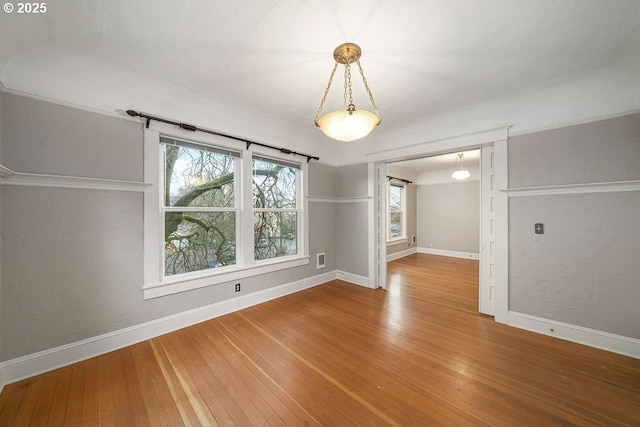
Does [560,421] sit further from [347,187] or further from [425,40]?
[347,187]

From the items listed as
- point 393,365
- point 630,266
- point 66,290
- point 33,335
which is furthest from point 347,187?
point 33,335

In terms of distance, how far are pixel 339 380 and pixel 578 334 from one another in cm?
252

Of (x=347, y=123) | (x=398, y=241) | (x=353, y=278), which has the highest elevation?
(x=347, y=123)

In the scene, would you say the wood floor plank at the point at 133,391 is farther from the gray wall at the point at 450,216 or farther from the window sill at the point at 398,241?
the gray wall at the point at 450,216

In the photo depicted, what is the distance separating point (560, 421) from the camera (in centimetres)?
139

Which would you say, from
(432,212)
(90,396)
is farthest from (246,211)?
(432,212)

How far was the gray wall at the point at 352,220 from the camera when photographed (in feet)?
13.0

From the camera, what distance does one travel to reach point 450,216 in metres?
6.74

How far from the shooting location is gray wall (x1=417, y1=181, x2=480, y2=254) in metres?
6.34

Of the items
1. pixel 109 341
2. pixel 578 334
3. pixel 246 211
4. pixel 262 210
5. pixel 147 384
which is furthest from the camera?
pixel 262 210

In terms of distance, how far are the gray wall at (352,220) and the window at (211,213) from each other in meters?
1.04

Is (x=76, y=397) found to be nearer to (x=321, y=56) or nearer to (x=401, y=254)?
(x=321, y=56)

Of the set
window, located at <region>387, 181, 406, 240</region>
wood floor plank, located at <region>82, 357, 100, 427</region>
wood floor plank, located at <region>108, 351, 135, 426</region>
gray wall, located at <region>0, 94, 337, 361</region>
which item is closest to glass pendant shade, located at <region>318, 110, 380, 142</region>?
gray wall, located at <region>0, 94, 337, 361</region>

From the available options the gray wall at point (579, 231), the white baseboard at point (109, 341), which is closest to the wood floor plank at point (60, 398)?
the white baseboard at point (109, 341)
